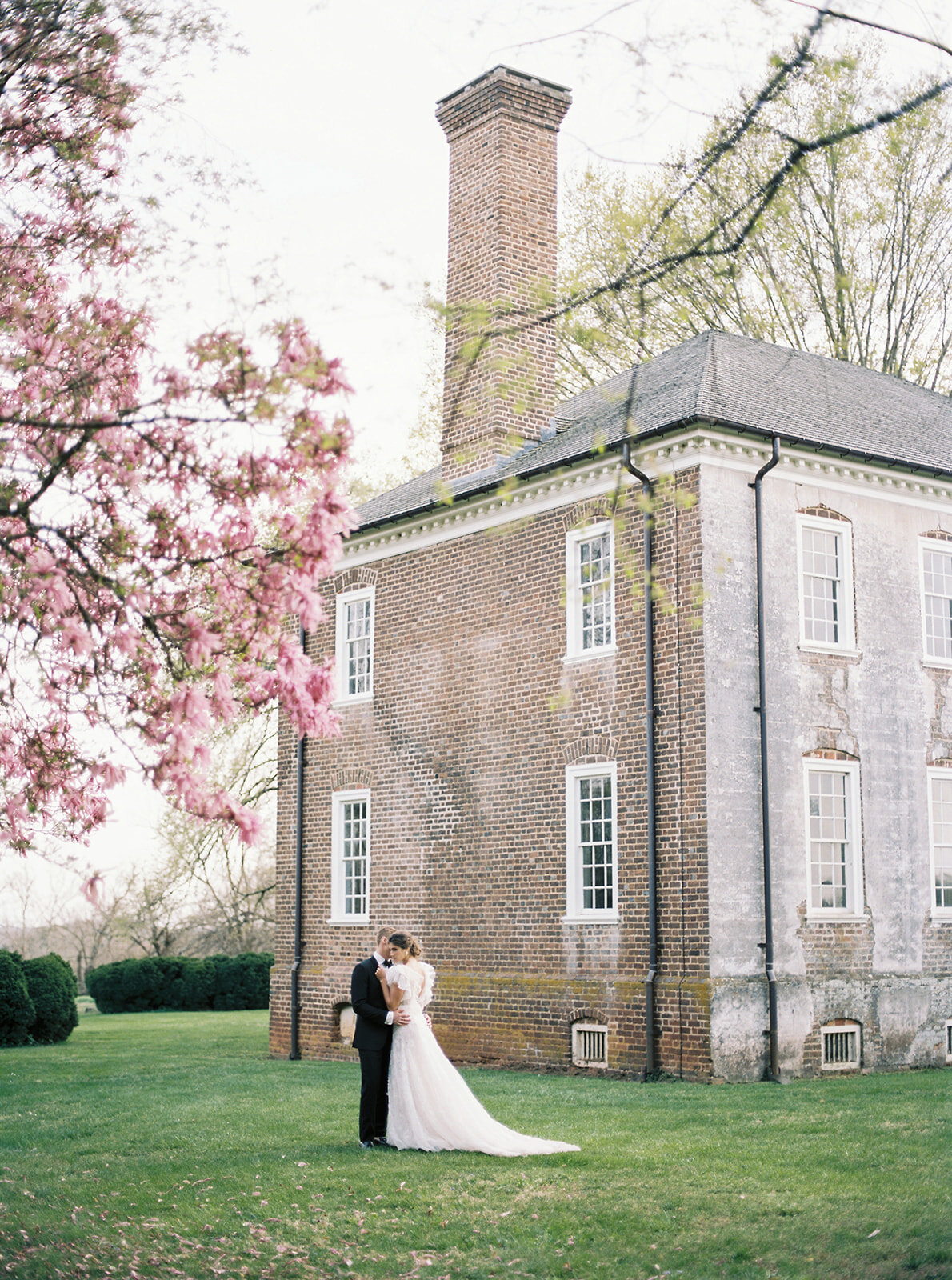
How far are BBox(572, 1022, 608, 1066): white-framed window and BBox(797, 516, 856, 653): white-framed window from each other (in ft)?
17.0

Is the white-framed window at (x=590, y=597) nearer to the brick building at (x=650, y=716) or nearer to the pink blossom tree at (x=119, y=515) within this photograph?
the brick building at (x=650, y=716)

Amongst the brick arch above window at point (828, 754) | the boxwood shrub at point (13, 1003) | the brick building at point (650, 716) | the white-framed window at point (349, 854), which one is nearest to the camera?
the brick building at point (650, 716)

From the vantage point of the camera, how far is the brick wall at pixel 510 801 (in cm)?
1672

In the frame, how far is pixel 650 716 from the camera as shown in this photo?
672 inches

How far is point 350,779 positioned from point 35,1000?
795 cm

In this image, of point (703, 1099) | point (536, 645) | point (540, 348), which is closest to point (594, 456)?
point (536, 645)

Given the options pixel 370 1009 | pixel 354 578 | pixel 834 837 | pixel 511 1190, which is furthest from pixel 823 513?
pixel 511 1190

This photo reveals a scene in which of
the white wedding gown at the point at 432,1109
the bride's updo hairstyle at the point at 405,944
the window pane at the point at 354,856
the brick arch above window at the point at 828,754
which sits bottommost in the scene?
the white wedding gown at the point at 432,1109

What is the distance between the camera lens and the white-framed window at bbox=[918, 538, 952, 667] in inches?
758

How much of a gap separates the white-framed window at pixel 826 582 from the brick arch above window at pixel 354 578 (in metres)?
7.19

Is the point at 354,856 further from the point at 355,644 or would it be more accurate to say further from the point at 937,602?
the point at 937,602

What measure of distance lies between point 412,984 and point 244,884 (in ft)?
106

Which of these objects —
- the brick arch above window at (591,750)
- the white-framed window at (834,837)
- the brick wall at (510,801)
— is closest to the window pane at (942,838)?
the white-framed window at (834,837)

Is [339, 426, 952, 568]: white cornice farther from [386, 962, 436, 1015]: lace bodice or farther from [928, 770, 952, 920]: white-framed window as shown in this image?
[386, 962, 436, 1015]: lace bodice
